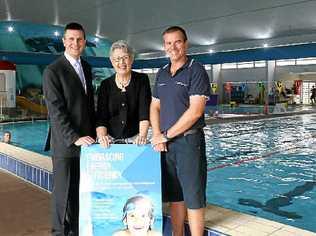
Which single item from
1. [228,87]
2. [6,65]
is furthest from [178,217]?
[228,87]

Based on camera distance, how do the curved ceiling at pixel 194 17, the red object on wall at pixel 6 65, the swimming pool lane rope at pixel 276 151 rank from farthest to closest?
the curved ceiling at pixel 194 17
the red object on wall at pixel 6 65
the swimming pool lane rope at pixel 276 151

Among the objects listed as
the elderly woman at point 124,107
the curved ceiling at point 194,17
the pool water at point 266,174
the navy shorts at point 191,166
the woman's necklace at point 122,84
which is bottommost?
the pool water at point 266,174

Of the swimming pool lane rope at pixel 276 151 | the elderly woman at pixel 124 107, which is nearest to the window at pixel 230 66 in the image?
the swimming pool lane rope at pixel 276 151

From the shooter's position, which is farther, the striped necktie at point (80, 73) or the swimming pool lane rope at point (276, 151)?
the swimming pool lane rope at point (276, 151)

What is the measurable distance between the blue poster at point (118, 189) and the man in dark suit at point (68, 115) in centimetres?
13

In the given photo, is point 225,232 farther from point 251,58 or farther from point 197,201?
point 251,58

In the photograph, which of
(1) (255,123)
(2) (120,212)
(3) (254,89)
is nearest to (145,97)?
(2) (120,212)

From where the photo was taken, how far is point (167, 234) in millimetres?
2223

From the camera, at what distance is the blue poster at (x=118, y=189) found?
187 centimetres

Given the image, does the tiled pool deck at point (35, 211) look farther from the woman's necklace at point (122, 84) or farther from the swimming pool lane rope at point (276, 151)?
the swimming pool lane rope at point (276, 151)

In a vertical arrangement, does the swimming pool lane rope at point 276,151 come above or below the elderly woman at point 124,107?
below

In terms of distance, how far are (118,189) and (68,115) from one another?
1.59 ft

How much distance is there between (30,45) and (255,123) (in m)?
12.5

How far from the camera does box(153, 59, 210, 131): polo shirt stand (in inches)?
67.6
